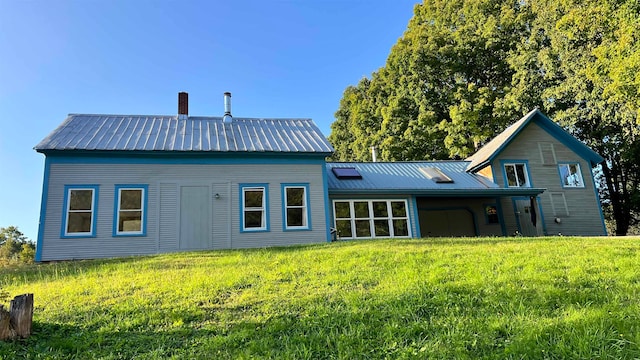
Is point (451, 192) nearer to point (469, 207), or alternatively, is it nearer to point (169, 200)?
point (469, 207)

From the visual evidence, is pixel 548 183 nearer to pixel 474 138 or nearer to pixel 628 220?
pixel 474 138

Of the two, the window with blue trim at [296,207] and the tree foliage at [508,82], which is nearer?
the window with blue trim at [296,207]

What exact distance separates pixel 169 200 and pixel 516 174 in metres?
14.9

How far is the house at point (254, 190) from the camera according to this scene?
12.1m

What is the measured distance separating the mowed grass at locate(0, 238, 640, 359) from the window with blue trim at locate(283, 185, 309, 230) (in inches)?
218

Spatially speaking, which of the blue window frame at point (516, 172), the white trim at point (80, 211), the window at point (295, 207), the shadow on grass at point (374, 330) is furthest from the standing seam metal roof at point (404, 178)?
the shadow on grass at point (374, 330)

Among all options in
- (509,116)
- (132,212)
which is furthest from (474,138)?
(132,212)

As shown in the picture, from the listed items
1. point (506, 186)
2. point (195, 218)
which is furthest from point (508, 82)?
point (195, 218)

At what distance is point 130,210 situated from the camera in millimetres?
12383

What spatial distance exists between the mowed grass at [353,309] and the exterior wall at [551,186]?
33.3 feet

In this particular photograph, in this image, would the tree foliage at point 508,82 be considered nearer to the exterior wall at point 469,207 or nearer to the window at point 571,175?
the window at point 571,175

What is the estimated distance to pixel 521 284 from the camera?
5.45 meters

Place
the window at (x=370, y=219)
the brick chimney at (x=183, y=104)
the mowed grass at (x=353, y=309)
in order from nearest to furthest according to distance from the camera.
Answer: the mowed grass at (x=353, y=309) → the window at (x=370, y=219) → the brick chimney at (x=183, y=104)

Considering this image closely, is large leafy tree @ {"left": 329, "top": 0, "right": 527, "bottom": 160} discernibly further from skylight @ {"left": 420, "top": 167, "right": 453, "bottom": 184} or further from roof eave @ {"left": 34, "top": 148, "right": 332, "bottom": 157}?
roof eave @ {"left": 34, "top": 148, "right": 332, "bottom": 157}
